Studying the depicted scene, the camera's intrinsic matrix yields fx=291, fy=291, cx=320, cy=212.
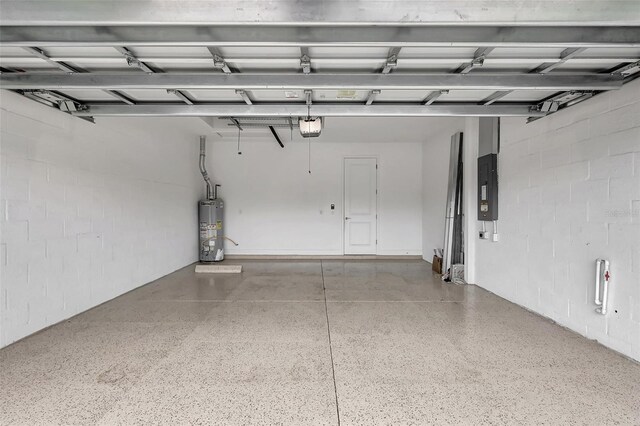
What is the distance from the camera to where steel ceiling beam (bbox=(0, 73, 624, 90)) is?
87.2 inches

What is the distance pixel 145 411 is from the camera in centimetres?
164

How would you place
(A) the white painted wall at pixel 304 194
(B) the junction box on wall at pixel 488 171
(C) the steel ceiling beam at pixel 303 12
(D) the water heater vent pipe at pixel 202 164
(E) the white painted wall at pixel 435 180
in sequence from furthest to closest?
(A) the white painted wall at pixel 304 194 → (D) the water heater vent pipe at pixel 202 164 → (E) the white painted wall at pixel 435 180 → (B) the junction box on wall at pixel 488 171 → (C) the steel ceiling beam at pixel 303 12

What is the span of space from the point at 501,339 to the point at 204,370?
8.05ft

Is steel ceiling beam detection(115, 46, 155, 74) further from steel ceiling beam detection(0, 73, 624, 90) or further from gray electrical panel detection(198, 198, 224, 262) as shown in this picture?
gray electrical panel detection(198, 198, 224, 262)

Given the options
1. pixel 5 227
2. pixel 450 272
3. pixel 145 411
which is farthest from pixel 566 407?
pixel 5 227

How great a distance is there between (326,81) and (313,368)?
2.13 meters

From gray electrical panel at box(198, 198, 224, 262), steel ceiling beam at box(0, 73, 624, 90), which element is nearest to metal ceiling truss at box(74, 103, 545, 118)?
steel ceiling beam at box(0, 73, 624, 90)

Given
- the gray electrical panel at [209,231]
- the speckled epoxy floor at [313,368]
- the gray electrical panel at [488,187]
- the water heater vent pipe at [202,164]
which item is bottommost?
the speckled epoxy floor at [313,368]

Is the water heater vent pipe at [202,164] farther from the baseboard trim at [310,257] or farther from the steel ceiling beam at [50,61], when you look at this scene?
the steel ceiling beam at [50,61]

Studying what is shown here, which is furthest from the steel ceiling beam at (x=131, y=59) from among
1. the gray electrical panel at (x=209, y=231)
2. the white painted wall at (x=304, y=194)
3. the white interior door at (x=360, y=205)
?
the white interior door at (x=360, y=205)

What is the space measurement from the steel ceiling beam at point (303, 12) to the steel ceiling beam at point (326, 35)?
0.82 feet

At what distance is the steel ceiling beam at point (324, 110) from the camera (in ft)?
9.46

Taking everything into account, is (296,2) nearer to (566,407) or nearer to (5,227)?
(566,407)

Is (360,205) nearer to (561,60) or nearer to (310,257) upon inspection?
(310,257)
